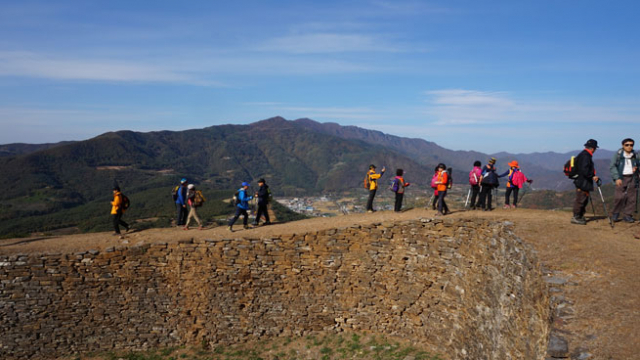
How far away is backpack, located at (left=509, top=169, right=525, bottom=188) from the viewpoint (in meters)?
17.3

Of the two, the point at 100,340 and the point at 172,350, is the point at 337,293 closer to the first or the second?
the point at 172,350

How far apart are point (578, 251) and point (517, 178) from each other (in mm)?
6950

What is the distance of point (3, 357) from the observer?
15.5 meters

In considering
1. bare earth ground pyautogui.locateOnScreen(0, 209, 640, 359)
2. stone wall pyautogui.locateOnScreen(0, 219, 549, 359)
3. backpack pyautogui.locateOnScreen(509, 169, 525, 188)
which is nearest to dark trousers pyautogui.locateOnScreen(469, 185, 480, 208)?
bare earth ground pyautogui.locateOnScreen(0, 209, 640, 359)

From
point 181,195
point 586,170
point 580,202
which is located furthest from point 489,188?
point 181,195

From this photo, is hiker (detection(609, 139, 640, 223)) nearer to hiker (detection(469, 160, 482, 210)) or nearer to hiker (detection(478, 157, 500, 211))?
hiker (detection(478, 157, 500, 211))

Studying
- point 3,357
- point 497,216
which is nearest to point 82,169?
point 3,357

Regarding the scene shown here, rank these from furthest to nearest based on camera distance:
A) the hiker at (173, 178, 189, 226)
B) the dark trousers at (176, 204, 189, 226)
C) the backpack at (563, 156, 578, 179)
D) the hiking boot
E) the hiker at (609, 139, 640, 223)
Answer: the dark trousers at (176, 204, 189, 226) < the hiker at (173, 178, 189, 226) < the hiking boot < the backpack at (563, 156, 578, 179) < the hiker at (609, 139, 640, 223)

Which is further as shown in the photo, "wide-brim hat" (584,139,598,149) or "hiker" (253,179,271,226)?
"hiker" (253,179,271,226)

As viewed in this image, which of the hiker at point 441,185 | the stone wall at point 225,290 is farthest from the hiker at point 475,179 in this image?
the stone wall at point 225,290

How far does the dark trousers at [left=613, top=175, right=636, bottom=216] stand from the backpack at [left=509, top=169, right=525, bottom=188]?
13.6ft

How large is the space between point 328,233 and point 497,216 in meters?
7.41

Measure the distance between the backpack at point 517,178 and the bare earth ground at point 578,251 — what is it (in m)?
1.45

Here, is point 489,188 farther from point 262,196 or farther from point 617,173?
point 262,196
